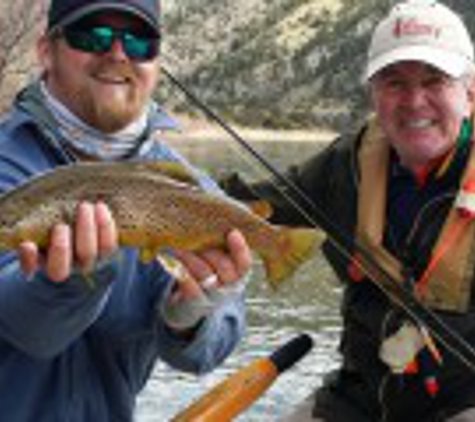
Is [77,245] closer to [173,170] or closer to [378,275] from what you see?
[173,170]

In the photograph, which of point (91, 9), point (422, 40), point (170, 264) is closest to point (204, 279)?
point (170, 264)

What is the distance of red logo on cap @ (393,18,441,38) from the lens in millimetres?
6238

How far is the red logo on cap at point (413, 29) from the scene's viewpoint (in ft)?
20.5

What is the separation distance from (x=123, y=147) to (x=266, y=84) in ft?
433

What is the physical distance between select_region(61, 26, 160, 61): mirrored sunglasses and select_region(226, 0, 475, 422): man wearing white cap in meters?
2.30

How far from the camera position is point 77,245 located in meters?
3.38

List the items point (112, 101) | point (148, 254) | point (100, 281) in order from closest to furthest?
point (100, 281), point (148, 254), point (112, 101)

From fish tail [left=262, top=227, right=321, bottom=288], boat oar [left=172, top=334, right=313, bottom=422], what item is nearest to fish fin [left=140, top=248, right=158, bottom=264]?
fish tail [left=262, top=227, right=321, bottom=288]

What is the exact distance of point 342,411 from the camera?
644cm

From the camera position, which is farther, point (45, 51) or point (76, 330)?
point (45, 51)

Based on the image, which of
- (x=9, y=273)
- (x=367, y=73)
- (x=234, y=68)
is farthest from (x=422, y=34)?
(x=234, y=68)

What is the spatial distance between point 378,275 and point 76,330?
288cm

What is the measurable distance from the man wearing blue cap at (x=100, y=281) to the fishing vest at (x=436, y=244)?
83.9 inches

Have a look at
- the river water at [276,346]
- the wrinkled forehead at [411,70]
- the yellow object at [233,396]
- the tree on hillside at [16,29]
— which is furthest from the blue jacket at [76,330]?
the tree on hillside at [16,29]
